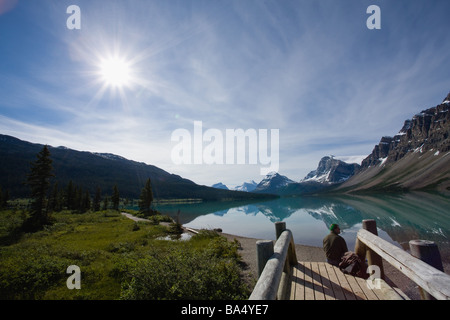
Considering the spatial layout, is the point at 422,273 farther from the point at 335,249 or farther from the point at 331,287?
the point at 335,249

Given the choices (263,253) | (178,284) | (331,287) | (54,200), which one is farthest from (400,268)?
(54,200)

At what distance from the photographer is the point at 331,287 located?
6.10 m

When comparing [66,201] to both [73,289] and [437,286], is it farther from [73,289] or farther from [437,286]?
[437,286]

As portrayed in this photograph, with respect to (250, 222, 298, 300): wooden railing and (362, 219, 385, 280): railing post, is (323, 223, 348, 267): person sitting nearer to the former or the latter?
(362, 219, 385, 280): railing post

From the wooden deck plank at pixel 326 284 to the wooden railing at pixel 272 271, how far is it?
0.97m

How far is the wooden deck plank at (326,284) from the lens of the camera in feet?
18.3

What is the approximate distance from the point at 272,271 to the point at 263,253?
0.92 metres

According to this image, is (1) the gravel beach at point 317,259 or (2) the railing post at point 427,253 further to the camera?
(1) the gravel beach at point 317,259

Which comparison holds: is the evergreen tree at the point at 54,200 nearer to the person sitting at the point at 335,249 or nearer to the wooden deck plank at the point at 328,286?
the wooden deck plank at the point at 328,286

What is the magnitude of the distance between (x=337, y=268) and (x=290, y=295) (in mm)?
2751

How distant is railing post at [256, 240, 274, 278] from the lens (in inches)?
195

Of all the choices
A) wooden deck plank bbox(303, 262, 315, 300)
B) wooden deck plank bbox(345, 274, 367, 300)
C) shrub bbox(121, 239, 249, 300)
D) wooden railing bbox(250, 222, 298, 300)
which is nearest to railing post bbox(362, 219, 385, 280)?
wooden deck plank bbox(345, 274, 367, 300)

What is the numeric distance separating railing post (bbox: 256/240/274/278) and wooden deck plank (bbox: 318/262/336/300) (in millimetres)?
2097

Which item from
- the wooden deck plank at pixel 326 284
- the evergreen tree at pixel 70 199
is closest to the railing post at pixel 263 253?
the wooden deck plank at pixel 326 284
